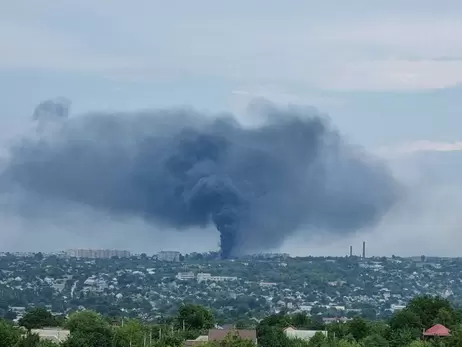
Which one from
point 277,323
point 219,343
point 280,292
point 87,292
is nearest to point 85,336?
point 219,343

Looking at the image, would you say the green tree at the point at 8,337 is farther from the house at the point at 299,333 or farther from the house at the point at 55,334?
the house at the point at 299,333

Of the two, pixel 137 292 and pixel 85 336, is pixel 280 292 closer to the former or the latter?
pixel 137 292

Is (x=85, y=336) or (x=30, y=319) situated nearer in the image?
(x=85, y=336)

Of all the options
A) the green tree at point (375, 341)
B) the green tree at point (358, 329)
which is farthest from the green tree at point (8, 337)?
the green tree at point (358, 329)

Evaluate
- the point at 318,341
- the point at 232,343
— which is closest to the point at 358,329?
the point at 318,341

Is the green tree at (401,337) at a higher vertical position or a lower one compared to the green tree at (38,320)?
lower

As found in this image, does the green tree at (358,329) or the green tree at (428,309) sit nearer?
the green tree at (428,309)

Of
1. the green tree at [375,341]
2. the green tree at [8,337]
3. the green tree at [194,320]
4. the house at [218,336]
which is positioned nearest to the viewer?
the green tree at [8,337]

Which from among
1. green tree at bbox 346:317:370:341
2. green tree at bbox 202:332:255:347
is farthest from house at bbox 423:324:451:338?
green tree at bbox 202:332:255:347
